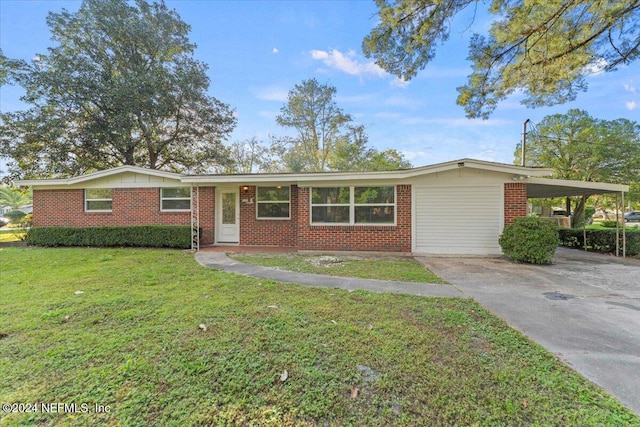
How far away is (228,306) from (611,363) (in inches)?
168

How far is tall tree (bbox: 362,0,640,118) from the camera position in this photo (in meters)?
6.27

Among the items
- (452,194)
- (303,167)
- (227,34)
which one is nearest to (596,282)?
(452,194)

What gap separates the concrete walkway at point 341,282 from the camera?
4.74m

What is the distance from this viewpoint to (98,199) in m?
11.0

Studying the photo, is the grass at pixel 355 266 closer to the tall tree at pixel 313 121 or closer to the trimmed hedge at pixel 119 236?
the trimmed hedge at pixel 119 236

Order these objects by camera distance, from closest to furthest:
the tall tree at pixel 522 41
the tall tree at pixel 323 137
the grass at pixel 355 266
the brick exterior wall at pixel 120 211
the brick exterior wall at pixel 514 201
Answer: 1. the grass at pixel 355 266
2. the tall tree at pixel 522 41
3. the brick exterior wall at pixel 514 201
4. the brick exterior wall at pixel 120 211
5. the tall tree at pixel 323 137

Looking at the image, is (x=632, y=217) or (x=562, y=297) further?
(x=632, y=217)

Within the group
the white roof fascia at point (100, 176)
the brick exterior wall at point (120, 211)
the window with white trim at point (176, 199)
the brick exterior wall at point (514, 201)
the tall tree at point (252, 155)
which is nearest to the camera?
the brick exterior wall at point (514, 201)

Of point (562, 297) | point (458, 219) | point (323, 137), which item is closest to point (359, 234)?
point (458, 219)

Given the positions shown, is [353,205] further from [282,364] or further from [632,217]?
[632,217]

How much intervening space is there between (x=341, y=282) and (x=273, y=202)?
5715mm

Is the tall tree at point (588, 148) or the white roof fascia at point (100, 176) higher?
the tall tree at point (588, 148)

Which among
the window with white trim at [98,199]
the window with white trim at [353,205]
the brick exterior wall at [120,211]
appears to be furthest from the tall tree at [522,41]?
the window with white trim at [98,199]

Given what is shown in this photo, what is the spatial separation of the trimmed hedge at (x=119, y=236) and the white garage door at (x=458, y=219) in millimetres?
8085
